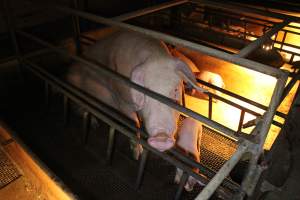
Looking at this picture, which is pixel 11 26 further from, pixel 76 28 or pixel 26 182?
pixel 26 182

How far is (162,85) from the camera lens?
7.88ft

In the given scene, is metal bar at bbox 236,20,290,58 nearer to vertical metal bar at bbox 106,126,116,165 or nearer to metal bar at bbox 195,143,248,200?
metal bar at bbox 195,143,248,200

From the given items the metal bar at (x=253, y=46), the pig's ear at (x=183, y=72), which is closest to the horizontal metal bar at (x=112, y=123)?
the pig's ear at (x=183, y=72)

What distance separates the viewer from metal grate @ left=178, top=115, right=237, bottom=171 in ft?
10.4

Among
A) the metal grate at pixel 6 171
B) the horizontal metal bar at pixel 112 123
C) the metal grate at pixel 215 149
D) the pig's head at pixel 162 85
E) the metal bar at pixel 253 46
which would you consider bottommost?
the metal grate at pixel 215 149

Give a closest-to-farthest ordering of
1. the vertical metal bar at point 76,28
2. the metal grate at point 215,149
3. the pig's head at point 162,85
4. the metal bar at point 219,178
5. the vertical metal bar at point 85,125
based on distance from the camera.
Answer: the metal bar at point 219,178, the pig's head at point 162,85, the vertical metal bar at point 85,125, the metal grate at point 215,149, the vertical metal bar at point 76,28

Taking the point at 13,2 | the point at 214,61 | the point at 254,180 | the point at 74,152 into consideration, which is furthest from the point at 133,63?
the point at 214,61

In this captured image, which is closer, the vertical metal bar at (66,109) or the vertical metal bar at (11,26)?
the vertical metal bar at (66,109)

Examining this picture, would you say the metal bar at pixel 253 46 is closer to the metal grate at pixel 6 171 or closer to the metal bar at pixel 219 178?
the metal bar at pixel 219 178

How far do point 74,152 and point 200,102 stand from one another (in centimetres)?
224

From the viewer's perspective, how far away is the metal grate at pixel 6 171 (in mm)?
2502

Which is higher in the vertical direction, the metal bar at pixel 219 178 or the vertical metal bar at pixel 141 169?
the metal bar at pixel 219 178

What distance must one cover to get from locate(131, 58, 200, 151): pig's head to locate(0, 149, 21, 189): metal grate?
138 centimetres

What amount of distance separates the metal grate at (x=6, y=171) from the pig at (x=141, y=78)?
1.28 metres
